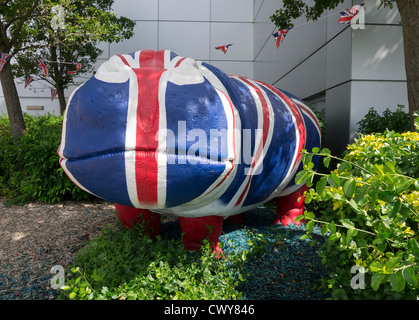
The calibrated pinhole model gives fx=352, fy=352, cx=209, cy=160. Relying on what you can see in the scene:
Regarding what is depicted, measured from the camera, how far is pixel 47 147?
594 centimetres

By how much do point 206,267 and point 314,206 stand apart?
122 inches

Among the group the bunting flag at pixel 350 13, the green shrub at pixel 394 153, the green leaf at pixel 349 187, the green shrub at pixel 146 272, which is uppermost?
the bunting flag at pixel 350 13

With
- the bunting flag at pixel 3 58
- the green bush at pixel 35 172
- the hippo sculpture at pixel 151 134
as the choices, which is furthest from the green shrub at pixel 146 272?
the bunting flag at pixel 3 58

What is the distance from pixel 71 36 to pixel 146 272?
640 centimetres

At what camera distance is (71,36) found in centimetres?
741

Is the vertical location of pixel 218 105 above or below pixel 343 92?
below

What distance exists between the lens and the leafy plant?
1.44 meters

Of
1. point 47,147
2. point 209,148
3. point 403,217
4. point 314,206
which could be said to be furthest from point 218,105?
point 47,147

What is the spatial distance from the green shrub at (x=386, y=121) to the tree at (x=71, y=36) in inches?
221

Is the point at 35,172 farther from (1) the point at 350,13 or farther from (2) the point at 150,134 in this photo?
(1) the point at 350,13

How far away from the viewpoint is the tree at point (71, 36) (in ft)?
24.4

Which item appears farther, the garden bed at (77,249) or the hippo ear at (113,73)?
the garden bed at (77,249)

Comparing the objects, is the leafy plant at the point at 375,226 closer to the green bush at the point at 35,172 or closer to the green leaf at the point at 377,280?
the green leaf at the point at 377,280
